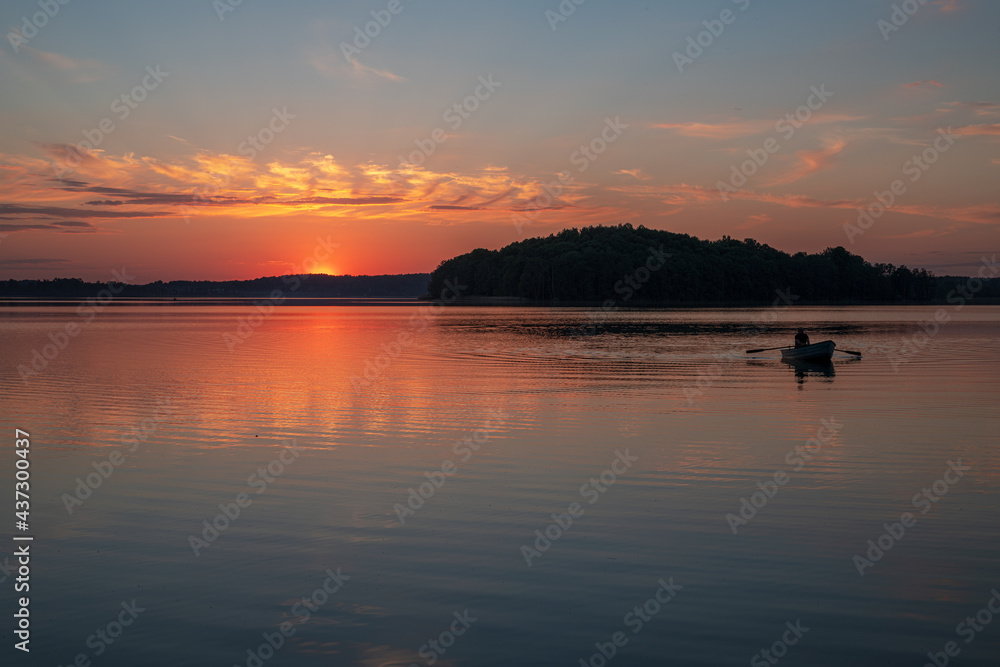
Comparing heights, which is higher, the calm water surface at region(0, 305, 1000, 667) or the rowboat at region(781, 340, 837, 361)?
the rowboat at region(781, 340, 837, 361)

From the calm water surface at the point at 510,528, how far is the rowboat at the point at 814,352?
1273 cm

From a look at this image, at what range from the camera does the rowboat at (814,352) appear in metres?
38.7

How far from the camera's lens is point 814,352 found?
128ft

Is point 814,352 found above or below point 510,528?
above

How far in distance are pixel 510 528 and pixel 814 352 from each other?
3140 cm

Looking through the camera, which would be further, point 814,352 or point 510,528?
point 814,352

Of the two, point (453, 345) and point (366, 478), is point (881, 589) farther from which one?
point (453, 345)

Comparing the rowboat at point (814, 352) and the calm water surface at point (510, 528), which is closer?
the calm water surface at point (510, 528)

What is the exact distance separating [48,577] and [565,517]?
630 cm

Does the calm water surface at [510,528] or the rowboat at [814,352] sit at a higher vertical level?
the rowboat at [814,352]

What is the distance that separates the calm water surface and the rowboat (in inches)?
501

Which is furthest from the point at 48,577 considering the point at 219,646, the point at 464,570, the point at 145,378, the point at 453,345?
the point at 453,345

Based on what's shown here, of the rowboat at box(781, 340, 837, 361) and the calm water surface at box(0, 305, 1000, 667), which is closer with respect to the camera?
the calm water surface at box(0, 305, 1000, 667)

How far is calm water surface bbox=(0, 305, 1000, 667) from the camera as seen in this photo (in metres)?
7.64
